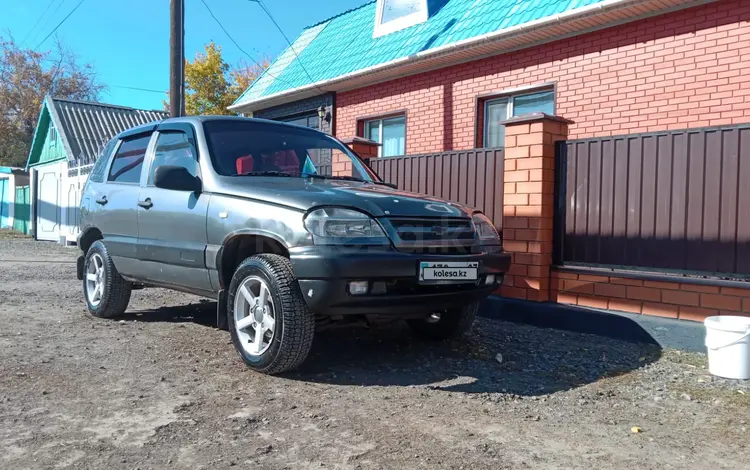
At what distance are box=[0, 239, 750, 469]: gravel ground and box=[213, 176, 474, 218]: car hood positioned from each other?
1134 mm

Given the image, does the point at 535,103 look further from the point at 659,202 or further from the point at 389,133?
the point at 659,202

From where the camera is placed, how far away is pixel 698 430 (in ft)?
11.3

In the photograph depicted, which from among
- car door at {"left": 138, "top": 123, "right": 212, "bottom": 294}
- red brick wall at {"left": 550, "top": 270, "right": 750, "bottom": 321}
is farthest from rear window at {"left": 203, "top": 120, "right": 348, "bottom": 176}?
red brick wall at {"left": 550, "top": 270, "right": 750, "bottom": 321}

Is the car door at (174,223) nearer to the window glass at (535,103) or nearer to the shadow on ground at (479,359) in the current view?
the shadow on ground at (479,359)

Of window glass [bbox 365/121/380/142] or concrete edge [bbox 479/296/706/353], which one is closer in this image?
concrete edge [bbox 479/296/706/353]

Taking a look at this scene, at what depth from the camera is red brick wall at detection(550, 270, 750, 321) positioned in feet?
16.3

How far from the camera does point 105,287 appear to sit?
6.01m

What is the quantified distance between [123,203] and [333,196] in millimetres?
2523

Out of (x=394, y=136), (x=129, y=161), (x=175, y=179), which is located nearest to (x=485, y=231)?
(x=175, y=179)

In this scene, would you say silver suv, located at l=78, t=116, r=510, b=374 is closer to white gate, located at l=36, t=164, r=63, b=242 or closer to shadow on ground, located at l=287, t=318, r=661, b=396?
shadow on ground, located at l=287, t=318, r=661, b=396

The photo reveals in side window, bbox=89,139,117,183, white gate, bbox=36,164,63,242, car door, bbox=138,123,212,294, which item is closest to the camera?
car door, bbox=138,123,212,294

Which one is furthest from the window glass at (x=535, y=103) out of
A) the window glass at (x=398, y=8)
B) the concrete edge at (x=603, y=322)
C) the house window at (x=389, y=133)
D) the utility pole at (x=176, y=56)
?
the utility pole at (x=176, y=56)

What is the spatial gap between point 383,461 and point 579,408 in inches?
57.4

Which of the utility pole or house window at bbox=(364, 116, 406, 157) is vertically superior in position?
the utility pole
